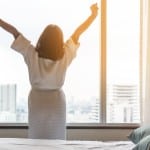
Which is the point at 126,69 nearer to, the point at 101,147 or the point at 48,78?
the point at 48,78

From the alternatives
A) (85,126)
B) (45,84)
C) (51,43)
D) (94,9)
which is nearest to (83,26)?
(94,9)

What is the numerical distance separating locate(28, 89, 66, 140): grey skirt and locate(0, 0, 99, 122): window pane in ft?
1.53

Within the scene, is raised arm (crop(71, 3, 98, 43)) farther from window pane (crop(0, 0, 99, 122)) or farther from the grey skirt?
the grey skirt

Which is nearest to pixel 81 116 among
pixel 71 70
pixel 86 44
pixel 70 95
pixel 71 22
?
pixel 70 95

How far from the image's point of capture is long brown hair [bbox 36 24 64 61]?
2.71 m

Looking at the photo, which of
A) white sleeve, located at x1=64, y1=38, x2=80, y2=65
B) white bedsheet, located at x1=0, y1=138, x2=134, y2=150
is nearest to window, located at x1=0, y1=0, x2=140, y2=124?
white sleeve, located at x1=64, y1=38, x2=80, y2=65

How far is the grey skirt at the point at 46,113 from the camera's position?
9.08 ft

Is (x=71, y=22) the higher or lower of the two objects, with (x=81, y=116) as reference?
higher

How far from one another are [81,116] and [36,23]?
93cm

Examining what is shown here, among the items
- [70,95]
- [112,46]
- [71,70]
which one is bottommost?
[70,95]

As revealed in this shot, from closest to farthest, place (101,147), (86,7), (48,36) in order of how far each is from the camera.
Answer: (101,147), (48,36), (86,7)

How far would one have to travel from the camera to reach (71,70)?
324 cm

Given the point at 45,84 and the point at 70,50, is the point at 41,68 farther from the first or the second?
the point at 70,50

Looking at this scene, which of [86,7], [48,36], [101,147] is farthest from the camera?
[86,7]
